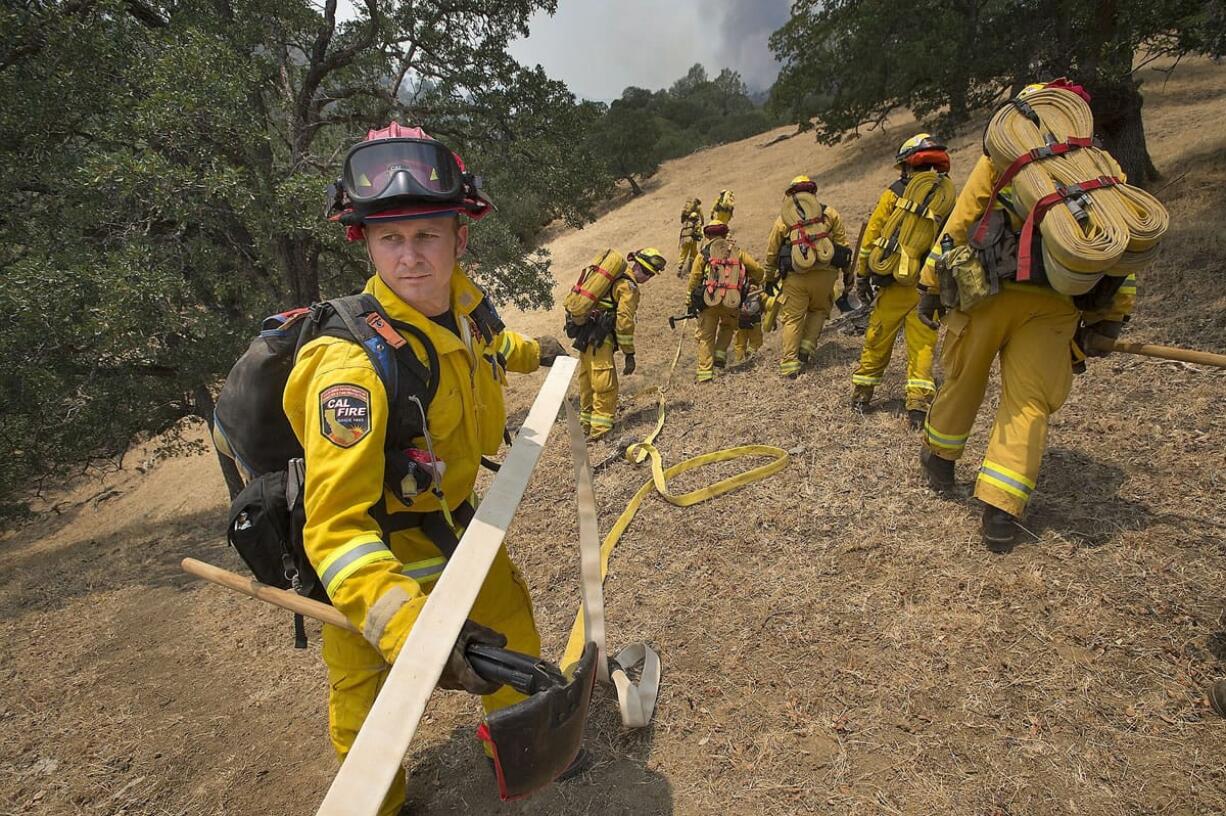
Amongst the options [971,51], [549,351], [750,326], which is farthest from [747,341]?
[971,51]

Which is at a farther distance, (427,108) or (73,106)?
(427,108)

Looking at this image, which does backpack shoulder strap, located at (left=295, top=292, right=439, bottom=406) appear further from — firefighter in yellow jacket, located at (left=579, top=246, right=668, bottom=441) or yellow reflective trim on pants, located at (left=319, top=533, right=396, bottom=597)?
firefighter in yellow jacket, located at (left=579, top=246, right=668, bottom=441)

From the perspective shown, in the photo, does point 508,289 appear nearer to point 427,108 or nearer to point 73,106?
point 427,108

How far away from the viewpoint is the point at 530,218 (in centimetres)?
3142

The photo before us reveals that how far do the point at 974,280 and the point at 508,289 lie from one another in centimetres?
803

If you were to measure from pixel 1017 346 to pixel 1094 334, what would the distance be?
1.90 ft

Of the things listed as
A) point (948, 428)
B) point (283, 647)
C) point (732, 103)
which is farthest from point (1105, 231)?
point (732, 103)

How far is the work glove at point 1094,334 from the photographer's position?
11.6 ft

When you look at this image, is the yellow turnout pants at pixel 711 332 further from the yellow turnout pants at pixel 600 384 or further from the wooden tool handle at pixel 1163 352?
the wooden tool handle at pixel 1163 352

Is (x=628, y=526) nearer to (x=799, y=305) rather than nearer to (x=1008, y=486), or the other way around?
(x=1008, y=486)

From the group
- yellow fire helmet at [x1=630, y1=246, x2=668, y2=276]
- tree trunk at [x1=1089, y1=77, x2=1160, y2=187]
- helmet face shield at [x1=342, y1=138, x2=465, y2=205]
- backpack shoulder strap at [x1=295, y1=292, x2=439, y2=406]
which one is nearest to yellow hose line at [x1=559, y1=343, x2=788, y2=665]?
backpack shoulder strap at [x1=295, y1=292, x2=439, y2=406]

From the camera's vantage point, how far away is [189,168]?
6.43 m

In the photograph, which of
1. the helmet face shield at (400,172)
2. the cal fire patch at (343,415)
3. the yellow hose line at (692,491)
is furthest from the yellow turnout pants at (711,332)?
the cal fire patch at (343,415)

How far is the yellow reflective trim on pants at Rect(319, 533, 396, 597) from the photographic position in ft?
5.67
